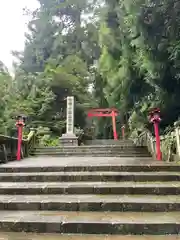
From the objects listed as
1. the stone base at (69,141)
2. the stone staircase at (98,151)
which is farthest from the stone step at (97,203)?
the stone base at (69,141)

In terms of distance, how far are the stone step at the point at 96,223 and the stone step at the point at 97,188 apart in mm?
628

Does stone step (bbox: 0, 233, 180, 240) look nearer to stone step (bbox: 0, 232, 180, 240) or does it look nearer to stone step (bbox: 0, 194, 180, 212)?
stone step (bbox: 0, 232, 180, 240)

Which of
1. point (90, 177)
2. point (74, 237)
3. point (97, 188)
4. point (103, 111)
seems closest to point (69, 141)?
point (103, 111)

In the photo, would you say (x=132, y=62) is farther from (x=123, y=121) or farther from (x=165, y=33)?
(x=123, y=121)

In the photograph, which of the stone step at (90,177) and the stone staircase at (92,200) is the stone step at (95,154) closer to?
the stone staircase at (92,200)

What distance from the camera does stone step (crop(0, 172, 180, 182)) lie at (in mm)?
4254

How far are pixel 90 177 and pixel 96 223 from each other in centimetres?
157

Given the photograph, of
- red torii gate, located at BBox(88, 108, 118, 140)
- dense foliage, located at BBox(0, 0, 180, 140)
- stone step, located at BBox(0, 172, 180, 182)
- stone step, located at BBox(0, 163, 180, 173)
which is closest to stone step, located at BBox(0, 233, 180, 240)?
stone step, located at BBox(0, 172, 180, 182)

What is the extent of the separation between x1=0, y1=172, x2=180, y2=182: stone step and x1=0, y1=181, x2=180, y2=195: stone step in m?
0.18

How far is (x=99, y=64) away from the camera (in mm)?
14820

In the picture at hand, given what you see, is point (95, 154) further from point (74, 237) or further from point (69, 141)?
point (74, 237)

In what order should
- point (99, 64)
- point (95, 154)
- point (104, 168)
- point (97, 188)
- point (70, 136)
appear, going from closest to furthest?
point (97, 188) < point (104, 168) < point (95, 154) < point (70, 136) < point (99, 64)

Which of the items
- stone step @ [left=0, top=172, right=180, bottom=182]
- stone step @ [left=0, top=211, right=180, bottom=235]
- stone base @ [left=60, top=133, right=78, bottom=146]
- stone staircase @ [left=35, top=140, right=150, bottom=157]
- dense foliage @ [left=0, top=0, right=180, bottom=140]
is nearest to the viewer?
stone step @ [left=0, top=211, right=180, bottom=235]

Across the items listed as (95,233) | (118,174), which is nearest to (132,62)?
(118,174)
